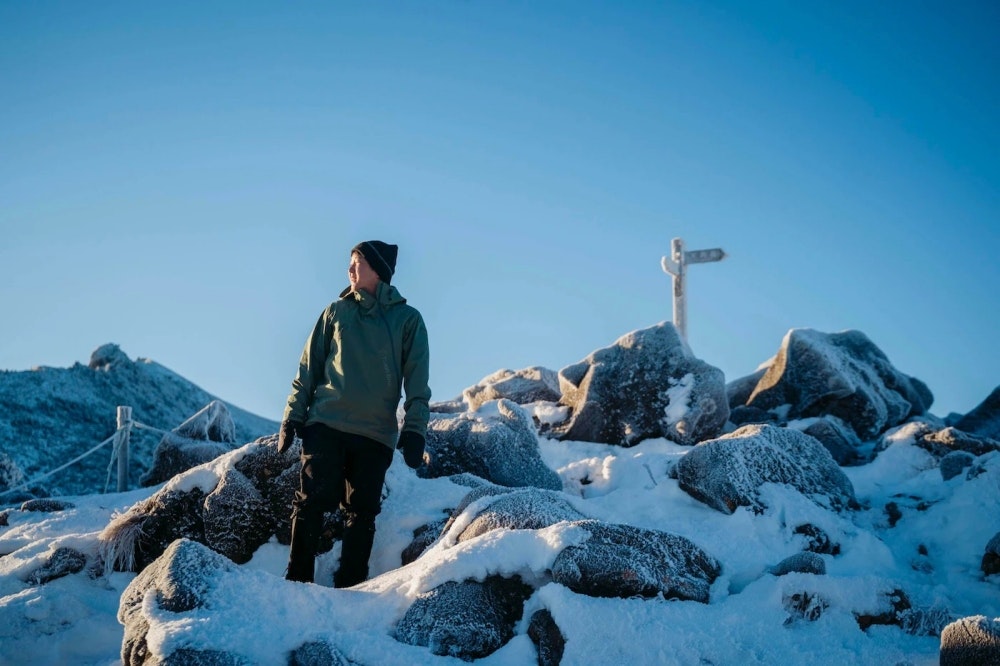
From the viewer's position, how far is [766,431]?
653 cm

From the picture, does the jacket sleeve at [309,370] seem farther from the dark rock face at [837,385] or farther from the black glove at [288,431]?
the dark rock face at [837,385]

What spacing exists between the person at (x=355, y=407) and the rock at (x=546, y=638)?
1300mm

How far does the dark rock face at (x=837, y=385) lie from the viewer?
408 inches

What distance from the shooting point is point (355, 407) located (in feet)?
15.3

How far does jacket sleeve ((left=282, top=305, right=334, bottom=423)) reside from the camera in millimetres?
4746

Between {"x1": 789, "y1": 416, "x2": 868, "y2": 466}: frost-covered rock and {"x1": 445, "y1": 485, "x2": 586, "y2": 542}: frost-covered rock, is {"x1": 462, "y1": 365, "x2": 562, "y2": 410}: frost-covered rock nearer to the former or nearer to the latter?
{"x1": 789, "y1": 416, "x2": 868, "y2": 466}: frost-covered rock

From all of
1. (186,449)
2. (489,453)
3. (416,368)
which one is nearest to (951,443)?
(489,453)

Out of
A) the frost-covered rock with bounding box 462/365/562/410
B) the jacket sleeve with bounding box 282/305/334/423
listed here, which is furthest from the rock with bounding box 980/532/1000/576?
the frost-covered rock with bounding box 462/365/562/410

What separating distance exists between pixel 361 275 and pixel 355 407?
0.85 metres

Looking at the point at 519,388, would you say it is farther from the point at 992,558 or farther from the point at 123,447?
the point at 992,558

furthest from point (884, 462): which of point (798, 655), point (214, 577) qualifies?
point (214, 577)

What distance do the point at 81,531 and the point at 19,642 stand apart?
69.5 inches

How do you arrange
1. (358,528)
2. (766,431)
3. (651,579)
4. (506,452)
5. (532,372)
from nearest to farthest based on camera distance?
(651,579)
(358,528)
(766,431)
(506,452)
(532,372)

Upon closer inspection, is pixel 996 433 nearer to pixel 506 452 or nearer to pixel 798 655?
pixel 506 452
